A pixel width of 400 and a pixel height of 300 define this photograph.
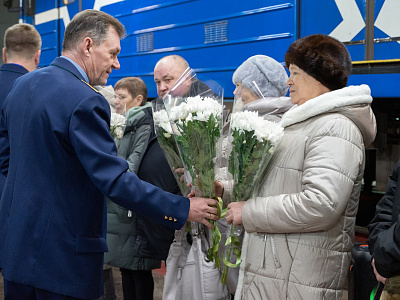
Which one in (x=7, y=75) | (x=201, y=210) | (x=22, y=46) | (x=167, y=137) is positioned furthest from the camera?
(x=22, y=46)

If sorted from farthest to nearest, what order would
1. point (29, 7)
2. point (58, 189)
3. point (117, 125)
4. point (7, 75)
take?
1. point (29, 7)
2. point (7, 75)
3. point (117, 125)
4. point (58, 189)

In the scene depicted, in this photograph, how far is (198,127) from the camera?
6.97 feet

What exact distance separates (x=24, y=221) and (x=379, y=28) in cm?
283

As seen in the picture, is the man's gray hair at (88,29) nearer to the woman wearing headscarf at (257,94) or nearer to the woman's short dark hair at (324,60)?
the woman wearing headscarf at (257,94)

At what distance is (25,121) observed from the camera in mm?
1994

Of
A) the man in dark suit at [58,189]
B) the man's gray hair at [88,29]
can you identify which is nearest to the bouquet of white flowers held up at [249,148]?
the man in dark suit at [58,189]

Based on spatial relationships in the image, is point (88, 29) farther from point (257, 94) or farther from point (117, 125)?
point (117, 125)

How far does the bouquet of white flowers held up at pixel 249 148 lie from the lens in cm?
204

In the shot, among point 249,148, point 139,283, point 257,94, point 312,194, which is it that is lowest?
point 139,283

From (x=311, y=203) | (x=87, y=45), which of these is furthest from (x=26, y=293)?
(x=311, y=203)

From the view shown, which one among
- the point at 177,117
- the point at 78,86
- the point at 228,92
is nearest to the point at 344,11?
the point at 228,92

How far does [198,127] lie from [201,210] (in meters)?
0.35

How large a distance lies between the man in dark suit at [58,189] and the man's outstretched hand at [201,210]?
0.87 feet

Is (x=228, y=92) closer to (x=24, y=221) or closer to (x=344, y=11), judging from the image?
(x=344, y=11)
